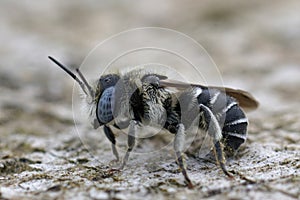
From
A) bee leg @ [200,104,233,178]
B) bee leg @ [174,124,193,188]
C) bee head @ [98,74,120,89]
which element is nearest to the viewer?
bee leg @ [174,124,193,188]

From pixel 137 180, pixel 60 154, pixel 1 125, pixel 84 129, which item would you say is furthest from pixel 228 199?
pixel 1 125

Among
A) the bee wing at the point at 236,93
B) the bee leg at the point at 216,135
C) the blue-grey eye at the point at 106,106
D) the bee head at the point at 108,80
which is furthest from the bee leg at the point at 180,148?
the bee head at the point at 108,80

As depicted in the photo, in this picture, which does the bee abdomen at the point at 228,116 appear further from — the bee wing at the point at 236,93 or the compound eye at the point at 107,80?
the compound eye at the point at 107,80

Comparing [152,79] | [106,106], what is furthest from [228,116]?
[106,106]

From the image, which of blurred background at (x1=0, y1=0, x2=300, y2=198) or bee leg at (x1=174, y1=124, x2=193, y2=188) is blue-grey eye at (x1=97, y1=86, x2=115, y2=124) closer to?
bee leg at (x1=174, y1=124, x2=193, y2=188)

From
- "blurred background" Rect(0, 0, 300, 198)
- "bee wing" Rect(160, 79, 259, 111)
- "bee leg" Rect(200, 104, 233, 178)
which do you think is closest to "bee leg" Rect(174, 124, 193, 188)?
"bee leg" Rect(200, 104, 233, 178)

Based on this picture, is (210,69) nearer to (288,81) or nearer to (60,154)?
(288,81)
